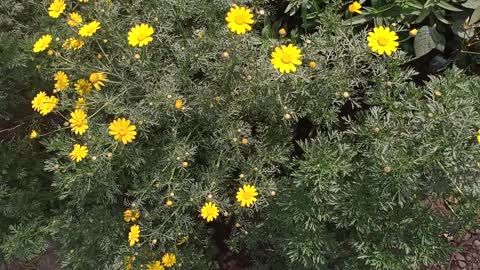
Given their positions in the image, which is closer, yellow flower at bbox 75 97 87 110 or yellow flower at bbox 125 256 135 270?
yellow flower at bbox 75 97 87 110

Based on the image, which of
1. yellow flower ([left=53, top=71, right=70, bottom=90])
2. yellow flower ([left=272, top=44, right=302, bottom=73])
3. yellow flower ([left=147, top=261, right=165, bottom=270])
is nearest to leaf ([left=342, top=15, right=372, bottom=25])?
yellow flower ([left=272, top=44, right=302, bottom=73])

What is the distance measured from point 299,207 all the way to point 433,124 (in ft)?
2.36

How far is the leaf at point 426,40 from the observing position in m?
2.84

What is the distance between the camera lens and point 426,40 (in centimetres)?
285

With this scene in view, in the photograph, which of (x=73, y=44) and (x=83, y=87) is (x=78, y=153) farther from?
(x=73, y=44)

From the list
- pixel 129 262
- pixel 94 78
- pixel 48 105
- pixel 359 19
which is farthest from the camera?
pixel 359 19

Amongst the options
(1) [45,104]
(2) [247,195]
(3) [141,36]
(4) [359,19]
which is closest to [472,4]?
(4) [359,19]

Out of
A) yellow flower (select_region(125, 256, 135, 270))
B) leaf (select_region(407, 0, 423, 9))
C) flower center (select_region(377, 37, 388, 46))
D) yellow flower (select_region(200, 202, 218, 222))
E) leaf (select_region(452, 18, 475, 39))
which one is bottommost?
yellow flower (select_region(125, 256, 135, 270))

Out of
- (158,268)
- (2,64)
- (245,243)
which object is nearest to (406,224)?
(245,243)

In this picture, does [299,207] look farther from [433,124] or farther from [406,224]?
[433,124]

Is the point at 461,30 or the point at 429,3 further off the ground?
the point at 429,3

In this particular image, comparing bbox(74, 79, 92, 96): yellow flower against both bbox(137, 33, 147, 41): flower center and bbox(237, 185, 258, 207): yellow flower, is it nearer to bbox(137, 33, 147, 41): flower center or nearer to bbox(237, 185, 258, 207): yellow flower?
bbox(137, 33, 147, 41): flower center

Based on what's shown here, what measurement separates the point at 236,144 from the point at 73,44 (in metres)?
1.01

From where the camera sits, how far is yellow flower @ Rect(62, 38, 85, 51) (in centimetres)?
245
